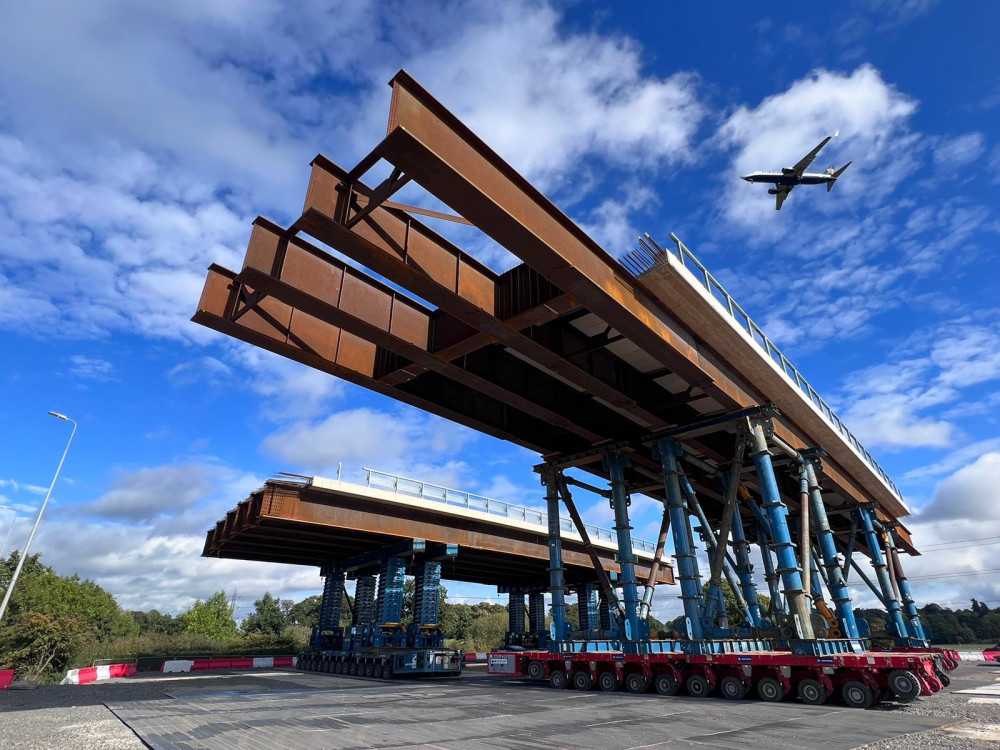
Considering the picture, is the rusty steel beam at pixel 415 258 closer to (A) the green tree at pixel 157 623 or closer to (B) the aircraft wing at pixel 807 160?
(B) the aircraft wing at pixel 807 160

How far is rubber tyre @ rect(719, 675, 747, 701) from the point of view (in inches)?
551

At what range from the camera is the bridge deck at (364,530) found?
78.7 ft

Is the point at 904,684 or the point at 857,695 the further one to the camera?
the point at 857,695

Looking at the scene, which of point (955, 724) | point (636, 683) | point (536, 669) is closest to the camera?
point (955, 724)

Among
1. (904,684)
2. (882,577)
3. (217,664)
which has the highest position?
(882,577)

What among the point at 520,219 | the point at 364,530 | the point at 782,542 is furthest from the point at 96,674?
the point at 520,219

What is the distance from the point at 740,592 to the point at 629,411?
11.3 metres

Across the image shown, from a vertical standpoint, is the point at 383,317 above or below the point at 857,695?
above

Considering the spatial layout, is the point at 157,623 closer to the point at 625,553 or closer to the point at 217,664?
the point at 217,664

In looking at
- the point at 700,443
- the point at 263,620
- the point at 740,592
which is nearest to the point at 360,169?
the point at 700,443

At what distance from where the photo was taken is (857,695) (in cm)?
1234

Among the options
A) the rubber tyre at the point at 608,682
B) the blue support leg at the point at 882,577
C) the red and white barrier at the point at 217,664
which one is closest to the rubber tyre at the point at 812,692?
the rubber tyre at the point at 608,682

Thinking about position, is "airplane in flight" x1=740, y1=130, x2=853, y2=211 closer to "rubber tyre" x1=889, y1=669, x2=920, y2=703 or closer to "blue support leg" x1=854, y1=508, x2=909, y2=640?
"blue support leg" x1=854, y1=508, x2=909, y2=640

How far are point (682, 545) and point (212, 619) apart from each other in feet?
252
